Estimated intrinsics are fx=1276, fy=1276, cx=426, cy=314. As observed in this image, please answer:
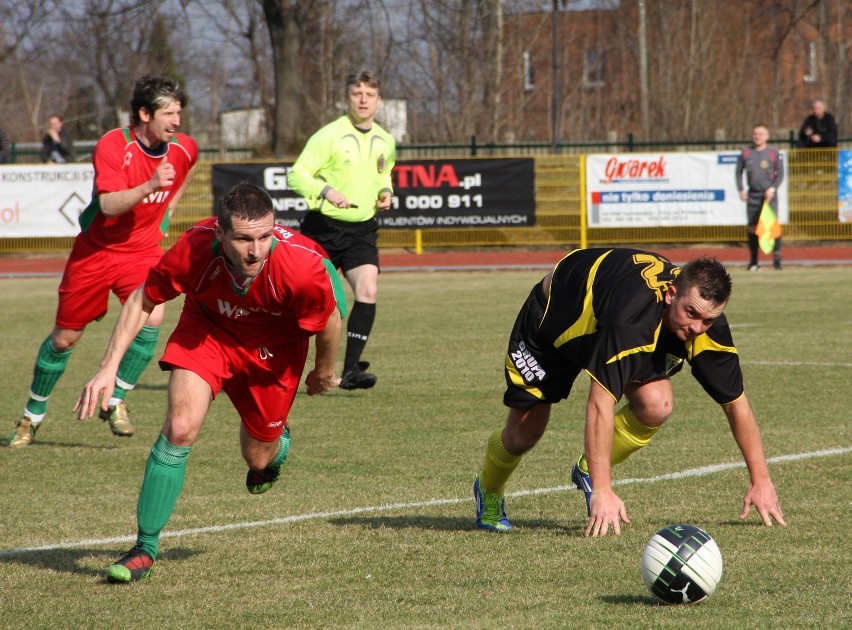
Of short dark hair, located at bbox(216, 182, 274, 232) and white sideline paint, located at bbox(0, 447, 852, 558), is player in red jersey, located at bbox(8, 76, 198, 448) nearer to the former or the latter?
white sideline paint, located at bbox(0, 447, 852, 558)

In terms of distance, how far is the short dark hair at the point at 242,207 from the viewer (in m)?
4.44

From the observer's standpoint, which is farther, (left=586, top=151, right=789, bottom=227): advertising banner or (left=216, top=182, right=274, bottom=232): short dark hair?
(left=586, top=151, right=789, bottom=227): advertising banner

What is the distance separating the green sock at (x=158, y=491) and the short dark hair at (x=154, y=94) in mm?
3245

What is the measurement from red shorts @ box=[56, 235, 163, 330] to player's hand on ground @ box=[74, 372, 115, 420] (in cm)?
338

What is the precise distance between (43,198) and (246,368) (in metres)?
18.5

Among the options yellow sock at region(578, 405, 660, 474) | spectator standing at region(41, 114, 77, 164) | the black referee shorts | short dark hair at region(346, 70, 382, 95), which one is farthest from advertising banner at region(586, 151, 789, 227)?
yellow sock at region(578, 405, 660, 474)

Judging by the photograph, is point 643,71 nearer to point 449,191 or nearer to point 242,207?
point 449,191

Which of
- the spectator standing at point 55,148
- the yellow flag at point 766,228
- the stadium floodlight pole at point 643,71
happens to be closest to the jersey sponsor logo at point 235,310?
the yellow flag at point 766,228

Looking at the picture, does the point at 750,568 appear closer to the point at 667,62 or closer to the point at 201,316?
the point at 201,316

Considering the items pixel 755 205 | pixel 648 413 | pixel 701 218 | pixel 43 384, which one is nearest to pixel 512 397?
pixel 648 413

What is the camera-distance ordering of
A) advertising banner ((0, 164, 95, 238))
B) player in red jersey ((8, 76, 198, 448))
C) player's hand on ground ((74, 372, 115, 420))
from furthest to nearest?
advertising banner ((0, 164, 95, 238)) → player in red jersey ((8, 76, 198, 448)) → player's hand on ground ((74, 372, 115, 420))

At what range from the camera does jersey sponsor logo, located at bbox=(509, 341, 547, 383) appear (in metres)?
5.24

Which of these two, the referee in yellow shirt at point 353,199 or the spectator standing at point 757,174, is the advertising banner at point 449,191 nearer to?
the spectator standing at point 757,174

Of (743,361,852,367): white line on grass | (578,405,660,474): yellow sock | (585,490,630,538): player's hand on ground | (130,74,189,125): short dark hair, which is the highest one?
(130,74,189,125): short dark hair
